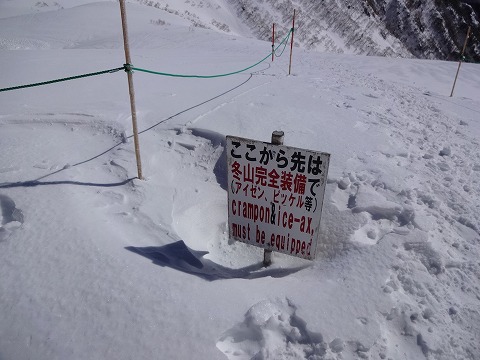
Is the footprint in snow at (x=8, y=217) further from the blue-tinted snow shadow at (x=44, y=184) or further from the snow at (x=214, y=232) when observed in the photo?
the blue-tinted snow shadow at (x=44, y=184)

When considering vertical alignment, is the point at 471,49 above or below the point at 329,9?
below

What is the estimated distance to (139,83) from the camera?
599 cm

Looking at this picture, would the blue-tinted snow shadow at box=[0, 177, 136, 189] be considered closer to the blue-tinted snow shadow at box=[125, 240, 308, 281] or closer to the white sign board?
the blue-tinted snow shadow at box=[125, 240, 308, 281]

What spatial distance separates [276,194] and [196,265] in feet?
2.65

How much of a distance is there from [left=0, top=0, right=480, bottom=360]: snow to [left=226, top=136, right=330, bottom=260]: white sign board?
0.30 meters

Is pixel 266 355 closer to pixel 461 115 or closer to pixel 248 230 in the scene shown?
pixel 248 230

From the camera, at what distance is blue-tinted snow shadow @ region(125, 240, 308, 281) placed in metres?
2.34

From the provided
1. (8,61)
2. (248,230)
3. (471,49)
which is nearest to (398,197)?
(248,230)

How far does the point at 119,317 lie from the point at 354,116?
4.25 meters

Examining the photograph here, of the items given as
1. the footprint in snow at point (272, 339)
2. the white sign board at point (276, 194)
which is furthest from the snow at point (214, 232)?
the white sign board at point (276, 194)

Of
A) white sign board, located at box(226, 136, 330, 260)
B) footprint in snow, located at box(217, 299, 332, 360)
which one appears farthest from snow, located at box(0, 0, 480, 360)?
white sign board, located at box(226, 136, 330, 260)

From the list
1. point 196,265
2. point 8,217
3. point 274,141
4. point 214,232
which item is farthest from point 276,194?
point 8,217

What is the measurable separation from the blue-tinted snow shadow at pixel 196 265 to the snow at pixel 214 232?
16 mm

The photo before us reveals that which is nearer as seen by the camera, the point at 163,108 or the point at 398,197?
the point at 398,197
